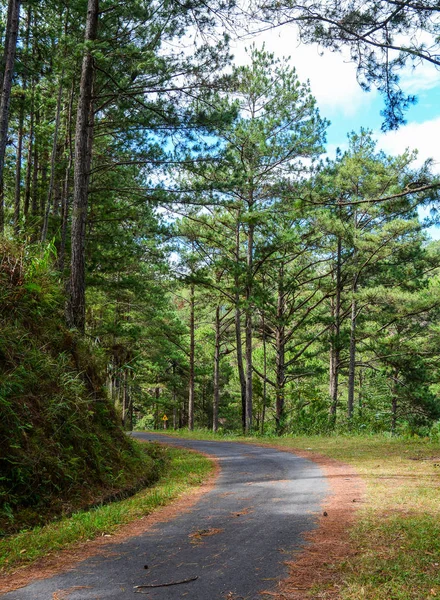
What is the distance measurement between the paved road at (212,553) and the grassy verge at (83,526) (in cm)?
50

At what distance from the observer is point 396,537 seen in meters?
4.70

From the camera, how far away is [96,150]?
18547mm

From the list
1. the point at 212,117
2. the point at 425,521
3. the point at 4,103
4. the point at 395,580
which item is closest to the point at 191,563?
the point at 395,580

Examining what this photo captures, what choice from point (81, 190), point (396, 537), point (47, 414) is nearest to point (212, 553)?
point (396, 537)

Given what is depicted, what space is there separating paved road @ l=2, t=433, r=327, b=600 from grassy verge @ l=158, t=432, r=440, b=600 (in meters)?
0.58

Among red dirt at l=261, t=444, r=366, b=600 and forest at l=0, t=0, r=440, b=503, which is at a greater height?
forest at l=0, t=0, r=440, b=503

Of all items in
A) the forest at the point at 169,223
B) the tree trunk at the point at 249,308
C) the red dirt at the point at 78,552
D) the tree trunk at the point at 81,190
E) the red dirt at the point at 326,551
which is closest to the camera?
the red dirt at the point at 326,551

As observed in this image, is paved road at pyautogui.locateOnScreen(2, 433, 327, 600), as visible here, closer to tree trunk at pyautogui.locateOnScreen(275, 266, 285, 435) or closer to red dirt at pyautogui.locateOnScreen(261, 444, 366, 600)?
red dirt at pyautogui.locateOnScreen(261, 444, 366, 600)

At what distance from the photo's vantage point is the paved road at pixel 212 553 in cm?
345

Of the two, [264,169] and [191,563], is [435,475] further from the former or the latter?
[264,169]

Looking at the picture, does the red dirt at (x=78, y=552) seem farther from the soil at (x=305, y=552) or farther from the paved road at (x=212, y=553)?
the paved road at (x=212, y=553)

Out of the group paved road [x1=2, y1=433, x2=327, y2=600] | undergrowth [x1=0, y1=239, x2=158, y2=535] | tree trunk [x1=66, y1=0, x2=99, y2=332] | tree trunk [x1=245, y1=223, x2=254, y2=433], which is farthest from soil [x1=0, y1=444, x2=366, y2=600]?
tree trunk [x1=245, y1=223, x2=254, y2=433]

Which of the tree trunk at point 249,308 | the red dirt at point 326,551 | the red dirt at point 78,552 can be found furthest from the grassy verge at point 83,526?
the tree trunk at point 249,308

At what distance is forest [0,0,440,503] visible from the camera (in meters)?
8.21
